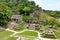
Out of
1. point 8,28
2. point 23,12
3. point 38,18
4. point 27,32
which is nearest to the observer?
point 27,32

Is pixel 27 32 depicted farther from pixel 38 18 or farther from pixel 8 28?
pixel 38 18

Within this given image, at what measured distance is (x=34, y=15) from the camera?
62.9 meters

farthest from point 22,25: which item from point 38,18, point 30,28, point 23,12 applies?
point 23,12

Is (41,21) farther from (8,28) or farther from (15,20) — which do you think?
(8,28)

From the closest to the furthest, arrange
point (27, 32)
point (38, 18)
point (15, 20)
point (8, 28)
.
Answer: point (27, 32) < point (8, 28) < point (15, 20) < point (38, 18)

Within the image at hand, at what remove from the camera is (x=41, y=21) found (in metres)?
57.9

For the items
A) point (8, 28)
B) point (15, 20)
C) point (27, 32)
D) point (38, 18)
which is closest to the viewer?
point (27, 32)

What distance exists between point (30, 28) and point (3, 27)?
26.4ft

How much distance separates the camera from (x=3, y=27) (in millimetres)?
49781

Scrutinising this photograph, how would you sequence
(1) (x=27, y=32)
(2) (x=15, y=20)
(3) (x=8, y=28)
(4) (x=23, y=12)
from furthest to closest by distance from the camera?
1. (4) (x=23, y=12)
2. (2) (x=15, y=20)
3. (3) (x=8, y=28)
4. (1) (x=27, y=32)

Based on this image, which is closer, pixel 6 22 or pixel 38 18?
pixel 6 22

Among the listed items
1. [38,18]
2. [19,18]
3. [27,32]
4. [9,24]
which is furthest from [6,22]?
[38,18]

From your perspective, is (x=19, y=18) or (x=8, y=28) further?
(x=19, y=18)

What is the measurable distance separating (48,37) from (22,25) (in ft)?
43.1
